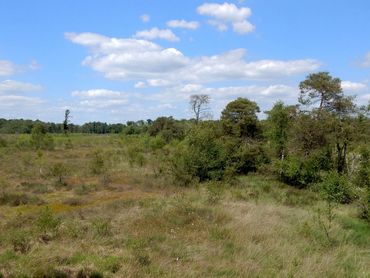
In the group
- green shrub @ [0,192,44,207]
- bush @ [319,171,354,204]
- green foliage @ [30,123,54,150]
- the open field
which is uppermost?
green foliage @ [30,123,54,150]

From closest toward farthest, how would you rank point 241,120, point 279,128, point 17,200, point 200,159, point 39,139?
point 17,200
point 200,159
point 279,128
point 241,120
point 39,139

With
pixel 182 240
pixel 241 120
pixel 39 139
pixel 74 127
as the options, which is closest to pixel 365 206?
pixel 182 240

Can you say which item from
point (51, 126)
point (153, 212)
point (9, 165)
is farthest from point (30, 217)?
point (51, 126)

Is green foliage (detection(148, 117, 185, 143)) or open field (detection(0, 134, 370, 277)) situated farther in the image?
green foliage (detection(148, 117, 185, 143))

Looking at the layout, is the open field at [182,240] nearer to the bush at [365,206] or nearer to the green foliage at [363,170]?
the bush at [365,206]

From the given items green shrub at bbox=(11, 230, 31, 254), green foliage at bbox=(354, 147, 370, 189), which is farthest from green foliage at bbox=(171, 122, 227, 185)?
green shrub at bbox=(11, 230, 31, 254)

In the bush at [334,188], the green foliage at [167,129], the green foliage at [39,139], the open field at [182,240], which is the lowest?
the open field at [182,240]

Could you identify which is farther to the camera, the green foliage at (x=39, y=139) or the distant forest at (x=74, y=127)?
the distant forest at (x=74, y=127)

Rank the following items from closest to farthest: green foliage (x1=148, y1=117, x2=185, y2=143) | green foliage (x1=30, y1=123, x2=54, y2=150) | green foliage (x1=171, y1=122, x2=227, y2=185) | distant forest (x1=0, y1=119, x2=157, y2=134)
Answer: green foliage (x1=171, y1=122, x2=227, y2=185), green foliage (x1=30, y1=123, x2=54, y2=150), green foliage (x1=148, y1=117, x2=185, y2=143), distant forest (x1=0, y1=119, x2=157, y2=134)

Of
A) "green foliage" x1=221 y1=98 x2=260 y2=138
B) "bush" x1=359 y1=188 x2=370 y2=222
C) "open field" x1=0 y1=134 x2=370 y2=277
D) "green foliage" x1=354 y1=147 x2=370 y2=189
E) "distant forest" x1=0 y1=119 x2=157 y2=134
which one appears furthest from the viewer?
"distant forest" x1=0 y1=119 x2=157 y2=134

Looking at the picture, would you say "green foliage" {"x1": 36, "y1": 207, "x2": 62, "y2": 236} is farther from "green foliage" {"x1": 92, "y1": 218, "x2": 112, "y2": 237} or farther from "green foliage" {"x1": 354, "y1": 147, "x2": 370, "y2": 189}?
"green foliage" {"x1": 354, "y1": 147, "x2": 370, "y2": 189}

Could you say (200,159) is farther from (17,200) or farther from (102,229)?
(102,229)

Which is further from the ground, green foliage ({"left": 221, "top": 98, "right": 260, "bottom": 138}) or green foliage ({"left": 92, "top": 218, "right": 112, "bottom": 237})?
green foliage ({"left": 221, "top": 98, "right": 260, "bottom": 138})

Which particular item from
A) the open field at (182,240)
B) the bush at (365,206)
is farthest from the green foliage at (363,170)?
the bush at (365,206)
